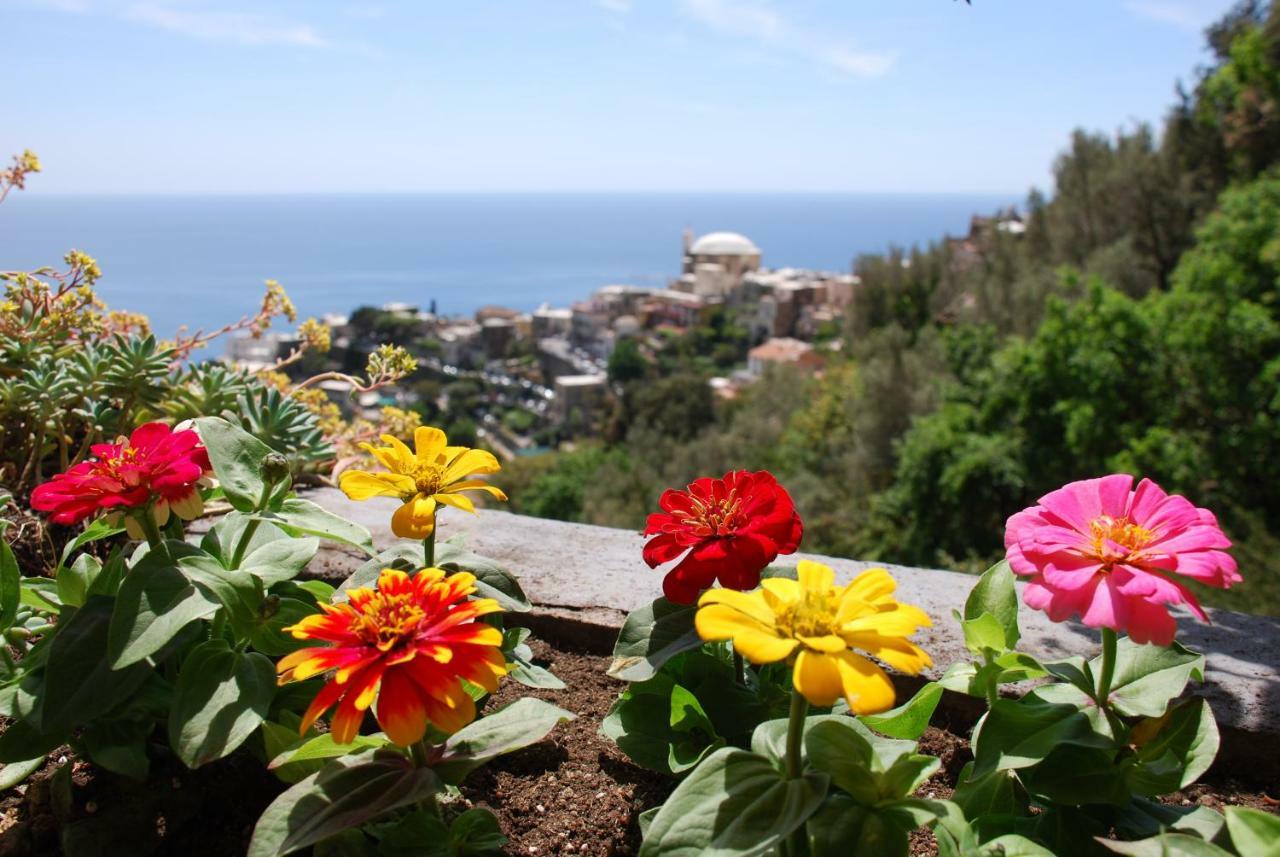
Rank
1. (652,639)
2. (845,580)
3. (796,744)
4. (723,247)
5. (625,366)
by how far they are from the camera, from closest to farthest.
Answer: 1. (796,744)
2. (652,639)
3. (845,580)
4. (625,366)
5. (723,247)

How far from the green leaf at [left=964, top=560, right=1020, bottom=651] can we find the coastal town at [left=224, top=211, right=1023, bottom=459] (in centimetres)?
2541

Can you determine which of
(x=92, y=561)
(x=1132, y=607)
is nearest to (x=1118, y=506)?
(x=1132, y=607)

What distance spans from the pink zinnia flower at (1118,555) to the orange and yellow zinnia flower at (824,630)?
167mm

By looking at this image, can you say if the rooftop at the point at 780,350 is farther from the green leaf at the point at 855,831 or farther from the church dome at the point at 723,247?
the green leaf at the point at 855,831

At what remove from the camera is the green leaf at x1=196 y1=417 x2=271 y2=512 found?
107 centimetres

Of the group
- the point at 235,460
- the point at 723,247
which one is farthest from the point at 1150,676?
the point at 723,247

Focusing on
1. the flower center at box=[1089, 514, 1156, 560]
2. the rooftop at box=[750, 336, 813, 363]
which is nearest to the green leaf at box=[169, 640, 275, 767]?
the flower center at box=[1089, 514, 1156, 560]

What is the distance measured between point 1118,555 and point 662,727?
0.55 metres

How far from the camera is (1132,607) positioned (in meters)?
0.83

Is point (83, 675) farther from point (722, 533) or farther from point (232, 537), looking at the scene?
point (722, 533)

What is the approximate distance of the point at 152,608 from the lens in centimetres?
91

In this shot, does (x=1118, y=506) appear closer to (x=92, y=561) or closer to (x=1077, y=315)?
(x=92, y=561)

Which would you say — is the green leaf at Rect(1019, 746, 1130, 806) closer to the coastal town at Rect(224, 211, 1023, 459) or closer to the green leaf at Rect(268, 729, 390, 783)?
the green leaf at Rect(268, 729, 390, 783)

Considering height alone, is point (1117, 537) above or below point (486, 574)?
above
